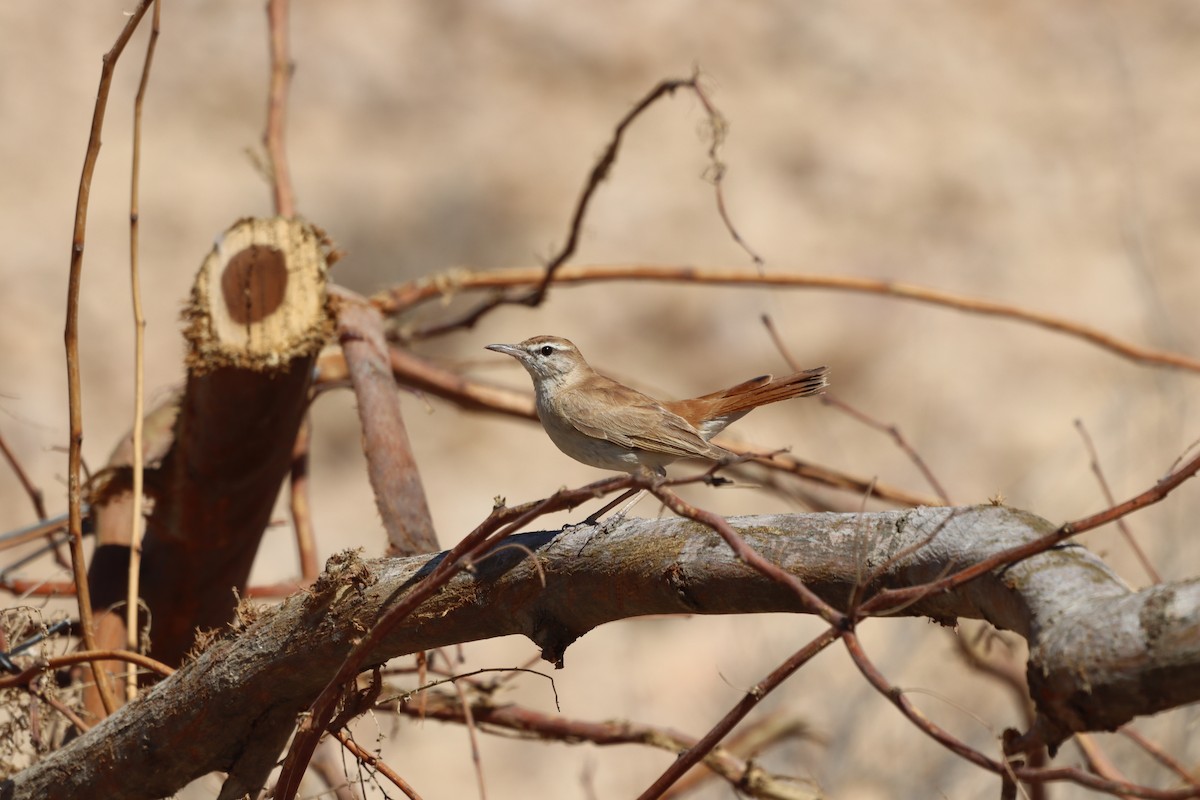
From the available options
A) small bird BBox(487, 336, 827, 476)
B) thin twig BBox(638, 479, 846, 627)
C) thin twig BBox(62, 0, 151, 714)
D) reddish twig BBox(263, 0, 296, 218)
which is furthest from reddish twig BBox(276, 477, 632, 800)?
reddish twig BBox(263, 0, 296, 218)

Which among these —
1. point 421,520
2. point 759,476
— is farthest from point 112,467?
point 759,476

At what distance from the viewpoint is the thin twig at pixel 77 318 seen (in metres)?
2.25

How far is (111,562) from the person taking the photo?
3617 millimetres

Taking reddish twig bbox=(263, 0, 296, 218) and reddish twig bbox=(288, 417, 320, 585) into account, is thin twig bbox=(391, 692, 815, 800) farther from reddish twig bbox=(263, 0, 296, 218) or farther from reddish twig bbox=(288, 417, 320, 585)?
reddish twig bbox=(263, 0, 296, 218)

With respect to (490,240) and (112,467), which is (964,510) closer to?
(112,467)

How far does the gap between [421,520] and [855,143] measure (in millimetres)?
10868

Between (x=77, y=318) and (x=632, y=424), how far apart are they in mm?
1786

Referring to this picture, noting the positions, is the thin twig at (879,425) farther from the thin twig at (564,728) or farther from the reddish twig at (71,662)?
the reddish twig at (71,662)

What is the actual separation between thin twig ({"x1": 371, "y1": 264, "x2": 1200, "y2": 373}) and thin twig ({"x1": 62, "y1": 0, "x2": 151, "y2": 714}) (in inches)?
73.8

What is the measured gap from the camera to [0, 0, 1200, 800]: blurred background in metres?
10.8

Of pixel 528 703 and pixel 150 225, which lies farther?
pixel 150 225

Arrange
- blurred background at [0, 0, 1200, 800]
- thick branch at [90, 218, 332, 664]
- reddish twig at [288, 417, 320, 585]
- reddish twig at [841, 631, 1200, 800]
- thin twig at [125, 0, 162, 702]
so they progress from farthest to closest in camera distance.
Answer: blurred background at [0, 0, 1200, 800] → reddish twig at [288, 417, 320, 585] → thick branch at [90, 218, 332, 664] → thin twig at [125, 0, 162, 702] → reddish twig at [841, 631, 1200, 800]

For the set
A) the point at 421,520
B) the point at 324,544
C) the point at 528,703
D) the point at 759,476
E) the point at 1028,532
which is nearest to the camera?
the point at 1028,532

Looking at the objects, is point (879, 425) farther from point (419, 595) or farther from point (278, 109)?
point (278, 109)
